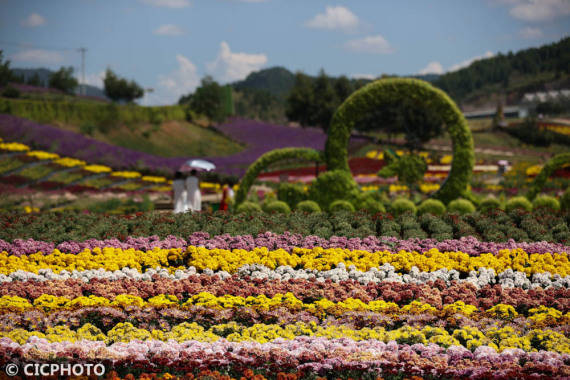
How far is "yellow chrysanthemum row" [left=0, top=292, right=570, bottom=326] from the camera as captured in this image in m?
6.31

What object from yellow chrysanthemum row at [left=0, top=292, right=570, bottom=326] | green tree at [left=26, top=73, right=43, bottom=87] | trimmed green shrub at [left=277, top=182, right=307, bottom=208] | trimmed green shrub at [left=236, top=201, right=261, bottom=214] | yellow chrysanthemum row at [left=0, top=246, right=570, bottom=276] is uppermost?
green tree at [left=26, top=73, right=43, bottom=87]

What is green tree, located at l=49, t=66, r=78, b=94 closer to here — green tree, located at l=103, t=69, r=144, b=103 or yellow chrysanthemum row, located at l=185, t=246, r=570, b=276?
green tree, located at l=103, t=69, r=144, b=103

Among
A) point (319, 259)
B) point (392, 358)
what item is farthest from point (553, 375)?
point (319, 259)

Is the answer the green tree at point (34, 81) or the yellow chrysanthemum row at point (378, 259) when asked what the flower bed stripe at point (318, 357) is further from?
the green tree at point (34, 81)

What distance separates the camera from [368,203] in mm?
12797

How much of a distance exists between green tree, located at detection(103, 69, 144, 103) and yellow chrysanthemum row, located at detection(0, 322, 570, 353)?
44089 mm

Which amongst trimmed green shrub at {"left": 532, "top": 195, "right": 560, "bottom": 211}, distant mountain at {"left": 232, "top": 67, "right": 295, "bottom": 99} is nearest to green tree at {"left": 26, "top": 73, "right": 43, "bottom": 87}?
trimmed green shrub at {"left": 532, "top": 195, "right": 560, "bottom": 211}

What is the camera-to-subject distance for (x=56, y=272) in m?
7.96

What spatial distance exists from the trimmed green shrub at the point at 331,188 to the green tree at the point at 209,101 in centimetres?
3268

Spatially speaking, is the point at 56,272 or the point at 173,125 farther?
the point at 173,125

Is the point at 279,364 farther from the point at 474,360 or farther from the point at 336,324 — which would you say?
the point at 474,360

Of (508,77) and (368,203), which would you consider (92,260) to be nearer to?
(368,203)

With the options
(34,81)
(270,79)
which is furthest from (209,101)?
(270,79)

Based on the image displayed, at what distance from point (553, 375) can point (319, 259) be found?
12.9ft
